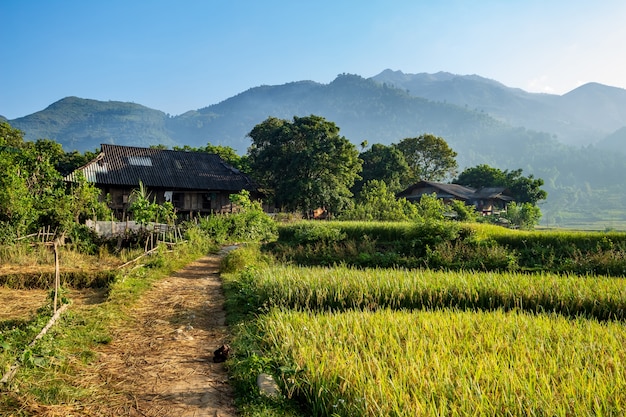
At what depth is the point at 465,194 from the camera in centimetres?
4725

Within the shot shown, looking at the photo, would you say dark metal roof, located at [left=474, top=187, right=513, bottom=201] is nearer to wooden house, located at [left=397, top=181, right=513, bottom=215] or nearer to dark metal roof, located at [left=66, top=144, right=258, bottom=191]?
wooden house, located at [left=397, top=181, right=513, bottom=215]

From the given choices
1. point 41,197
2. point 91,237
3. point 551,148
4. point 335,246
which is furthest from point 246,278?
point 551,148

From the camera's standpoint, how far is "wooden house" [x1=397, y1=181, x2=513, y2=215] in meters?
44.9

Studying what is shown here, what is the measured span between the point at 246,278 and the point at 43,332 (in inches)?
162

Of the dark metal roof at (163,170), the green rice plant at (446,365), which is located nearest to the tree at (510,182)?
the dark metal roof at (163,170)

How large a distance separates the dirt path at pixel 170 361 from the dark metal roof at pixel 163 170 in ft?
74.8

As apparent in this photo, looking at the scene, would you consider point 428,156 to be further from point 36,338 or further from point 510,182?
point 36,338

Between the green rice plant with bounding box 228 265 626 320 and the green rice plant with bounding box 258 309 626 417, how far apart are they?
167cm

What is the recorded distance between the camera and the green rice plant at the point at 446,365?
294 cm

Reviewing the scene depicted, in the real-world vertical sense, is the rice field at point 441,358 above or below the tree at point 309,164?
below

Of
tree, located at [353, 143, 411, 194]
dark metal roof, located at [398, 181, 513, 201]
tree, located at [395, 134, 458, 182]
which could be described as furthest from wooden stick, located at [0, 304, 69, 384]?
tree, located at [395, 134, 458, 182]

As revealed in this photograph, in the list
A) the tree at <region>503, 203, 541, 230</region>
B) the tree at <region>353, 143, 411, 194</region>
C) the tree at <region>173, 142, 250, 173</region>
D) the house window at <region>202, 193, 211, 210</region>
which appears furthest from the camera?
the tree at <region>353, 143, 411, 194</region>

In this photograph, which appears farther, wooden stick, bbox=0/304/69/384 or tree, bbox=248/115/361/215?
tree, bbox=248/115/361/215

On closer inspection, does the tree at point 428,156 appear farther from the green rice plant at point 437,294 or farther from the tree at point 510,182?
the green rice plant at point 437,294
